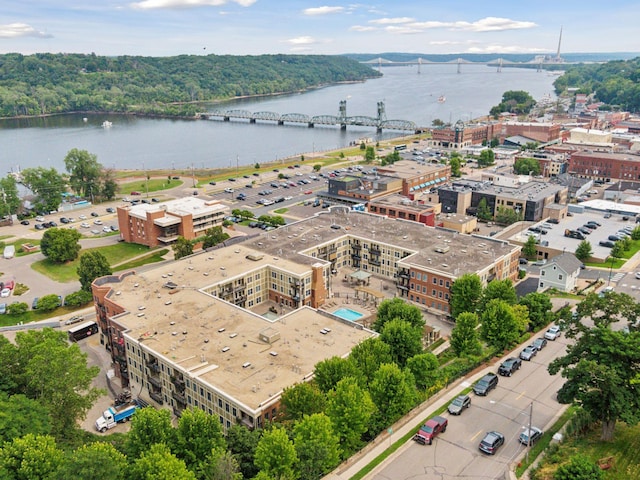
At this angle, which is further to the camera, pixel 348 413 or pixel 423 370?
pixel 423 370

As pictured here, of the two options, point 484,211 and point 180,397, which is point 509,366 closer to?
point 180,397

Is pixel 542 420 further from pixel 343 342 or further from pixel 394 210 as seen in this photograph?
pixel 394 210

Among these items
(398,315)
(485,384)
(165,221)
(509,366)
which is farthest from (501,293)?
(165,221)

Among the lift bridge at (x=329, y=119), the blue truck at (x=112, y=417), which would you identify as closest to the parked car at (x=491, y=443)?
the blue truck at (x=112, y=417)

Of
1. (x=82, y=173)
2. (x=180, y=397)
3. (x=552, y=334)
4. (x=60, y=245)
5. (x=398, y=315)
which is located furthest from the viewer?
(x=82, y=173)

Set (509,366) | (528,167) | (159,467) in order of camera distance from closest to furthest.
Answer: (159,467) → (509,366) → (528,167)

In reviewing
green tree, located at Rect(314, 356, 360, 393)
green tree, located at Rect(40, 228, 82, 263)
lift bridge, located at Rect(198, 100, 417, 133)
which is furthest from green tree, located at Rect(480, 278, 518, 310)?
lift bridge, located at Rect(198, 100, 417, 133)

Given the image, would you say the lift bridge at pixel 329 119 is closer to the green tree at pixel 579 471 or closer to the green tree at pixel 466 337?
the green tree at pixel 466 337
